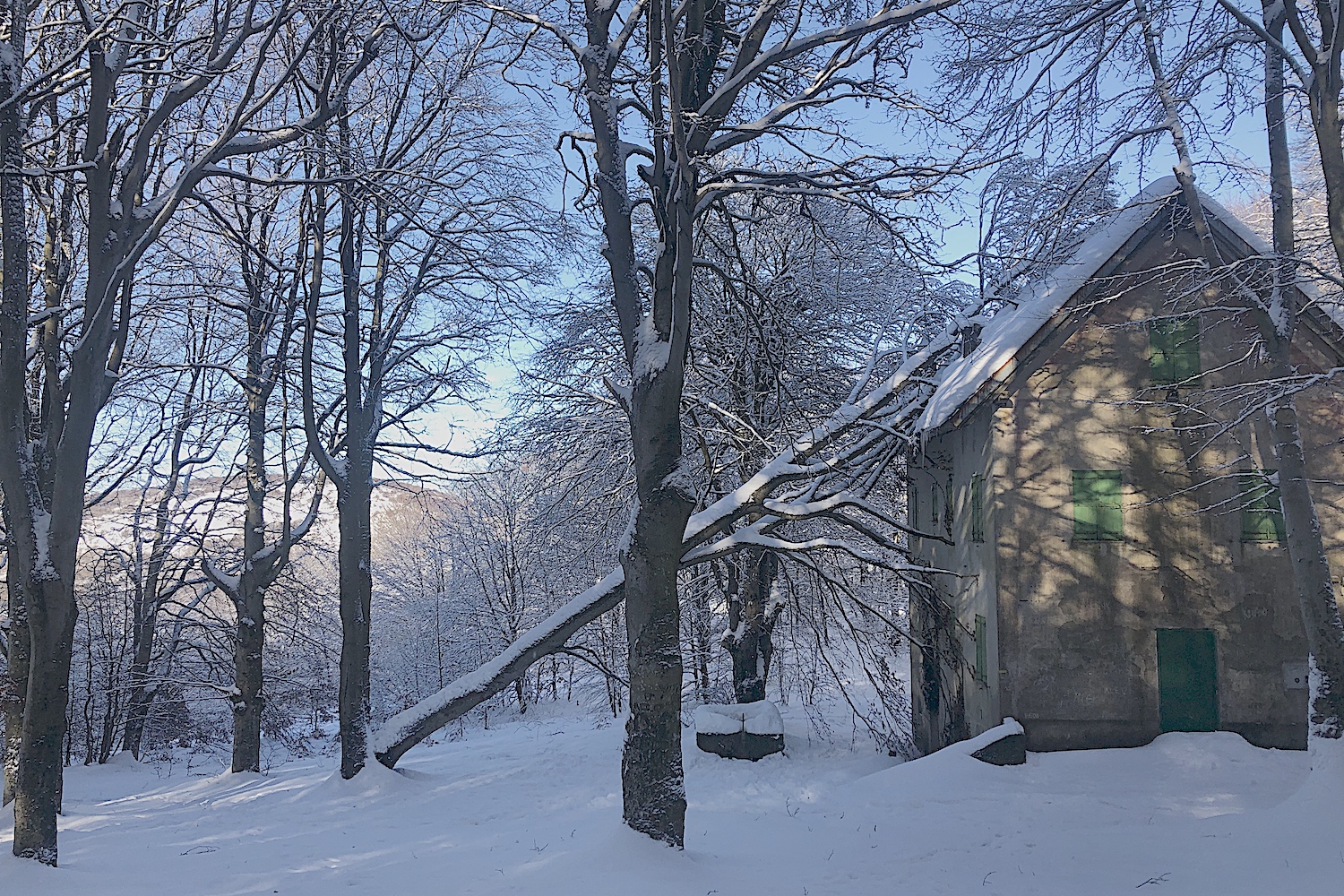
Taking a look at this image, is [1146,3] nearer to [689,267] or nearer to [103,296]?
[689,267]

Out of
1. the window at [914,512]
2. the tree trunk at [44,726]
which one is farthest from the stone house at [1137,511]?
the tree trunk at [44,726]

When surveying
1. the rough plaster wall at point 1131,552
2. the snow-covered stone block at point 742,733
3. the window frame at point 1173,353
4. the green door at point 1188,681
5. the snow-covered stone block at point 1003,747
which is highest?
the window frame at point 1173,353

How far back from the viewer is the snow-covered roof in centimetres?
1238

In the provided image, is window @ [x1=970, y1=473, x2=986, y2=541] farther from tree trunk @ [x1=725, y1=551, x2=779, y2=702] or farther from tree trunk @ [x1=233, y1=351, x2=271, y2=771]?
tree trunk @ [x1=233, y1=351, x2=271, y2=771]

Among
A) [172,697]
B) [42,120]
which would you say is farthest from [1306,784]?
[172,697]

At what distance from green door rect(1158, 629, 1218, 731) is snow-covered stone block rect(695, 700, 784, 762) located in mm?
6076

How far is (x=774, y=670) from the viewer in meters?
21.7

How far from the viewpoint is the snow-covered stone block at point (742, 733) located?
15.0 metres

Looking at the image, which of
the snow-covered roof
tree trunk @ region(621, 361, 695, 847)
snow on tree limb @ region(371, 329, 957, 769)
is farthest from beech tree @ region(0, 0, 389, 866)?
the snow-covered roof

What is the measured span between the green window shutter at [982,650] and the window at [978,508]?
51.5 inches

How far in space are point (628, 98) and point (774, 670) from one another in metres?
16.6

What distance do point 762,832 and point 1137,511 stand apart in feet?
24.1

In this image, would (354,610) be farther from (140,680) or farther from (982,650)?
(982,650)

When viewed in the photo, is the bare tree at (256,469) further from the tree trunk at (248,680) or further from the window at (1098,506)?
the window at (1098,506)
